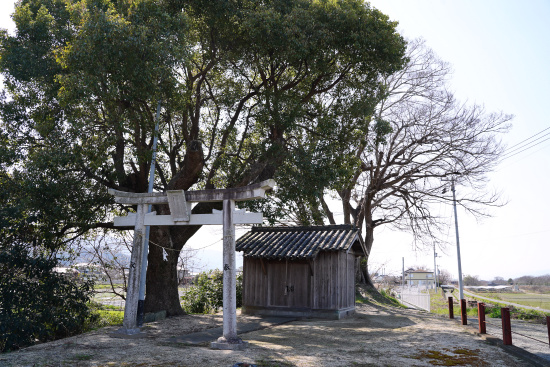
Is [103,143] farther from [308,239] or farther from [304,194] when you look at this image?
[308,239]

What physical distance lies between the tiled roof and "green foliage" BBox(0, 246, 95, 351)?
6.64 meters

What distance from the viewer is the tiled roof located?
1606cm

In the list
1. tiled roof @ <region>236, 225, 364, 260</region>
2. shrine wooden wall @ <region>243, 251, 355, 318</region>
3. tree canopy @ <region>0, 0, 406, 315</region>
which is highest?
tree canopy @ <region>0, 0, 406, 315</region>

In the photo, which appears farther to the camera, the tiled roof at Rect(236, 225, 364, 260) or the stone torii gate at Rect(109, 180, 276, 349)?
the tiled roof at Rect(236, 225, 364, 260)

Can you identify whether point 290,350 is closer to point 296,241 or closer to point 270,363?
point 270,363

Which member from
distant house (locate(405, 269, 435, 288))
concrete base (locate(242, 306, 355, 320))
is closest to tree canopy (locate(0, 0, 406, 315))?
concrete base (locate(242, 306, 355, 320))

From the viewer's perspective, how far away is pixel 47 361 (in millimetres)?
7582

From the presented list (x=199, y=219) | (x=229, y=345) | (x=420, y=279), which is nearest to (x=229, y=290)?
(x=229, y=345)

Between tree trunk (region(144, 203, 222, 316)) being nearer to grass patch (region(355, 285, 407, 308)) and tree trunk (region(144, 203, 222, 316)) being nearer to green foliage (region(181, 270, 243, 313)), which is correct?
green foliage (region(181, 270, 243, 313))

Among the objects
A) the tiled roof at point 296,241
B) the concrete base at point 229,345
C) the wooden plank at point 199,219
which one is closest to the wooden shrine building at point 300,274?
the tiled roof at point 296,241

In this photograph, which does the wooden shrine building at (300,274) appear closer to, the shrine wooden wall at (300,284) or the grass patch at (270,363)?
the shrine wooden wall at (300,284)

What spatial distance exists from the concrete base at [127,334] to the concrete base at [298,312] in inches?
254

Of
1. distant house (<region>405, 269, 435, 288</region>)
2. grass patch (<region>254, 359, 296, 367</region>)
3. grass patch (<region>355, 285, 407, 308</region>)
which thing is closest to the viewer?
grass patch (<region>254, 359, 296, 367</region>)

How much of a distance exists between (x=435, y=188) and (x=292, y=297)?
11972 millimetres
